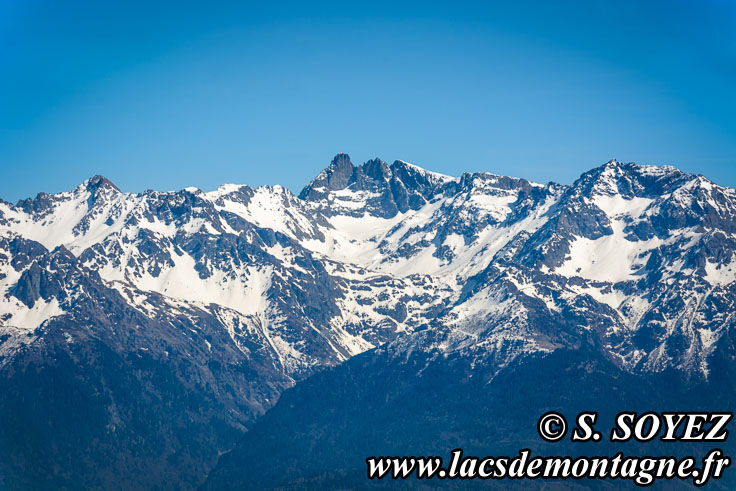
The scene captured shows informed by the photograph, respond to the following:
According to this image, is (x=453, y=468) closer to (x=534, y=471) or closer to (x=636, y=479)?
(x=534, y=471)

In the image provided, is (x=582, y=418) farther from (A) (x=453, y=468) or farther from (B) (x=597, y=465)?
(A) (x=453, y=468)

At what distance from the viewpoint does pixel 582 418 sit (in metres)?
194

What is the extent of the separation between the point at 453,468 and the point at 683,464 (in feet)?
121

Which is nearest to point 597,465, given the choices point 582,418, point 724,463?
point 582,418

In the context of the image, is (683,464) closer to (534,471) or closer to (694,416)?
(694,416)

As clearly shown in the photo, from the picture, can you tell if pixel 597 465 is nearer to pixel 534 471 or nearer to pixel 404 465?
pixel 534 471

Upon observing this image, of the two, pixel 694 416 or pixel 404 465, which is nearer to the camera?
pixel 694 416

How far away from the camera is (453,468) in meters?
199

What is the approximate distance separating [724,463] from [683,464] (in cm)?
851

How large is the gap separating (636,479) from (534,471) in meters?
17.3

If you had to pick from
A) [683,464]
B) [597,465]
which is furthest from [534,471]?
[683,464]

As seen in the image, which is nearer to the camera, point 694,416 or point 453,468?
point 694,416

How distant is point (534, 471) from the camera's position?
196m

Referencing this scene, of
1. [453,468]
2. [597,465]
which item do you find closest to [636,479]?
[597,465]
